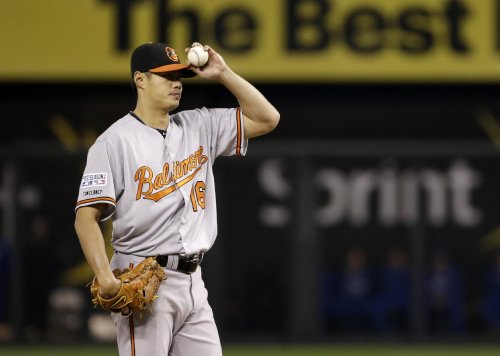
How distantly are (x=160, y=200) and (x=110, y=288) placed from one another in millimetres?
390

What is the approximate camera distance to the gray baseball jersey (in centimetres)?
423

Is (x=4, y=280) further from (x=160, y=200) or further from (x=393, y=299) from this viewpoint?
(x=160, y=200)

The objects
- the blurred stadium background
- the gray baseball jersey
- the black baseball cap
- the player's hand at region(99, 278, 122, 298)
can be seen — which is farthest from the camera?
the blurred stadium background

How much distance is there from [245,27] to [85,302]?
8.62 feet

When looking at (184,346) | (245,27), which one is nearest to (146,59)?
(184,346)

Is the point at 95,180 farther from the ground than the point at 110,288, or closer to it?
farther from the ground

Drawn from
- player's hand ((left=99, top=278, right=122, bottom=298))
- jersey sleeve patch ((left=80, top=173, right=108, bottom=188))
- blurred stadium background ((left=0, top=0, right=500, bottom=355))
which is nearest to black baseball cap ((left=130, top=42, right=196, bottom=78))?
jersey sleeve patch ((left=80, top=173, right=108, bottom=188))

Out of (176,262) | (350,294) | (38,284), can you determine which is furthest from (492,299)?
(176,262)

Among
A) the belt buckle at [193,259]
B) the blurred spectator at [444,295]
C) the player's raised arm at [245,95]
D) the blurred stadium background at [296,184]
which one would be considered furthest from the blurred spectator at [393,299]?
the belt buckle at [193,259]

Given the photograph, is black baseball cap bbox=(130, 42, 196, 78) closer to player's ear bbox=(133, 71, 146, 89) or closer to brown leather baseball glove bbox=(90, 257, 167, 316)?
player's ear bbox=(133, 71, 146, 89)

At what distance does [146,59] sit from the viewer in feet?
14.3

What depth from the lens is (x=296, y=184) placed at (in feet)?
33.8

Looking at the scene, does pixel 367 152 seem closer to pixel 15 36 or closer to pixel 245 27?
pixel 245 27

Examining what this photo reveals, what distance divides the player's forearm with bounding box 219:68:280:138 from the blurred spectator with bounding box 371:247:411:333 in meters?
5.81
